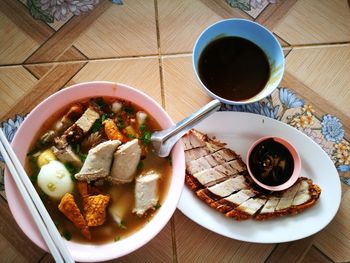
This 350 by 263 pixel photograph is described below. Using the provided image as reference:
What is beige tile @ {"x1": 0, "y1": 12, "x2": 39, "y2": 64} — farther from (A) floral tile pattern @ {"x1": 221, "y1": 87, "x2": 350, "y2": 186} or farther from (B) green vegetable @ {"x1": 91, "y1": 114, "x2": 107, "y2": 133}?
(A) floral tile pattern @ {"x1": 221, "y1": 87, "x2": 350, "y2": 186}

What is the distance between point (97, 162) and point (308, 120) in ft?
2.36

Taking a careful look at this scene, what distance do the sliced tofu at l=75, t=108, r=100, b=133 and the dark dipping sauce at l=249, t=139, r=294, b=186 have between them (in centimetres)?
50

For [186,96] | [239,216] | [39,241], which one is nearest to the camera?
[39,241]

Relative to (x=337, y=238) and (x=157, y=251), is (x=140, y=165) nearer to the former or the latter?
(x=157, y=251)

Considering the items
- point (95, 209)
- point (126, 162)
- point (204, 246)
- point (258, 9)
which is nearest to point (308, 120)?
point (258, 9)

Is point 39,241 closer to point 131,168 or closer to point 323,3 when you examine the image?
point 131,168

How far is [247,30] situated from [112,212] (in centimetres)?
71

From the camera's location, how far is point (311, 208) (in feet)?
4.00

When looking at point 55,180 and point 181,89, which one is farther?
point 181,89

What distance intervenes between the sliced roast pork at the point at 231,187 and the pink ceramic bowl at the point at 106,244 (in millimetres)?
144

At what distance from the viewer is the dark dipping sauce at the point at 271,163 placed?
3.98 feet

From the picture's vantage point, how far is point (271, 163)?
1.22 metres

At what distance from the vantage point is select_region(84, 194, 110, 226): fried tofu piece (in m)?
1.04

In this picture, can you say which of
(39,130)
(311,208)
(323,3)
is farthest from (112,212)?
(323,3)
